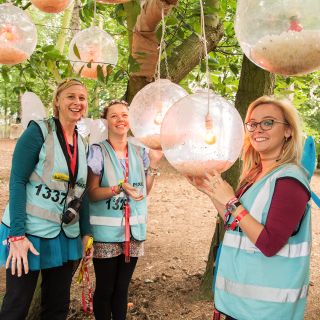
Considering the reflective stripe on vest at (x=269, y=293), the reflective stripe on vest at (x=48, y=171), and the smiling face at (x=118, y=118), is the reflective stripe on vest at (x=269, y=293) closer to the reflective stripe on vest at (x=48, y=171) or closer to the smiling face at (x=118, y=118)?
the reflective stripe on vest at (x=48, y=171)

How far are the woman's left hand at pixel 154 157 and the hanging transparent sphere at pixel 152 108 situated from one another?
0.68m

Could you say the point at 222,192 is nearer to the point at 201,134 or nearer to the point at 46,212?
the point at 201,134

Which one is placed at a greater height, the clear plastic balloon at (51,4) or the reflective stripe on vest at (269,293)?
the clear plastic balloon at (51,4)

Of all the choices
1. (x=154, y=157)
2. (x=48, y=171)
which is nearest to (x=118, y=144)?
(x=154, y=157)

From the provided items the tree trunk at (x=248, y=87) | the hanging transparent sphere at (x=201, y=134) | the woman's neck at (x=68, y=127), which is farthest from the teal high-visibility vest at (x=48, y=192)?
the tree trunk at (x=248, y=87)

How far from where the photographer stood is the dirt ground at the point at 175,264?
3.71 meters

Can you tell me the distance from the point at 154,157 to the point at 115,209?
0.43 meters

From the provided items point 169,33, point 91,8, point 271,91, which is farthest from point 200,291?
point 91,8

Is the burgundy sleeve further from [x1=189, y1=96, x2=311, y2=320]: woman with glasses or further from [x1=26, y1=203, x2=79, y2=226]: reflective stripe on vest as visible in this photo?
[x1=26, y1=203, x2=79, y2=226]: reflective stripe on vest

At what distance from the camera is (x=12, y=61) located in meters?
2.17

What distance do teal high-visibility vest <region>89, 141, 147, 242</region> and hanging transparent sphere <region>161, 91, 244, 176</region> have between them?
1329mm

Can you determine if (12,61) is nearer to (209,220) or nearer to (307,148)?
(307,148)

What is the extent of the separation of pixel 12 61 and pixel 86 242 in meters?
1.17

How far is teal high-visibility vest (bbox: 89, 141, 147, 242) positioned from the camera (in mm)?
2623
